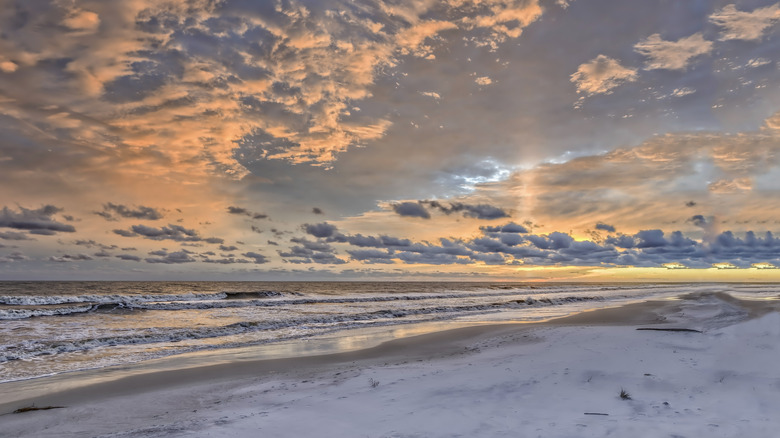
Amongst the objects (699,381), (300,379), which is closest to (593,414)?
(699,381)

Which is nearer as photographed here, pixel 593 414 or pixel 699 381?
pixel 593 414

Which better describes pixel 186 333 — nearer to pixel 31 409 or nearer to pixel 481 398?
pixel 31 409

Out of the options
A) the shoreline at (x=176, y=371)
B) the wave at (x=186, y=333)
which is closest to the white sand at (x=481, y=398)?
the shoreline at (x=176, y=371)

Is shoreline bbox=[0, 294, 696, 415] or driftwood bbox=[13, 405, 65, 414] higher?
driftwood bbox=[13, 405, 65, 414]

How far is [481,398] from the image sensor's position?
7715 millimetres

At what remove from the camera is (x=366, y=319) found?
96.2 ft

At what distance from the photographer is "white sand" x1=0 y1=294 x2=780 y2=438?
6219 millimetres

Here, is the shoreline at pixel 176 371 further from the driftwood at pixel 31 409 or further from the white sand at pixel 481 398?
the driftwood at pixel 31 409

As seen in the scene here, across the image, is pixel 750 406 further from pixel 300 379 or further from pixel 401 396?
pixel 300 379

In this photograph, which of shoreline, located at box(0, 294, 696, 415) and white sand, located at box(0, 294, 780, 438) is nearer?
white sand, located at box(0, 294, 780, 438)

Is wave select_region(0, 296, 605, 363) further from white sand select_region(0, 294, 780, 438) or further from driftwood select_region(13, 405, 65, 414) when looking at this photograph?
white sand select_region(0, 294, 780, 438)

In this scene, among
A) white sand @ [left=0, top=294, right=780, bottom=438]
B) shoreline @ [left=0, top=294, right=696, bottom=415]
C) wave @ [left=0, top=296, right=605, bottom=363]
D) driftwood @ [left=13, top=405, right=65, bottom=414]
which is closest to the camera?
white sand @ [left=0, top=294, right=780, bottom=438]

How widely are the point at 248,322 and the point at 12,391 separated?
15.0 metres

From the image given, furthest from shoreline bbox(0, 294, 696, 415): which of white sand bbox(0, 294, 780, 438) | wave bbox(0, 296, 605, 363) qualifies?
wave bbox(0, 296, 605, 363)
